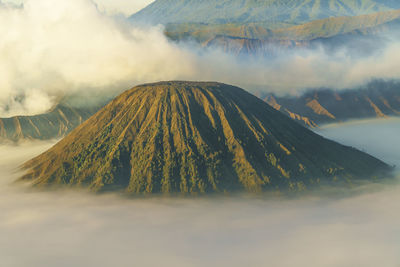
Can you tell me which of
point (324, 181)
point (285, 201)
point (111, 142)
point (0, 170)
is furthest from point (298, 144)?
point (0, 170)

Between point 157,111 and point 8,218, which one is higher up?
point 157,111

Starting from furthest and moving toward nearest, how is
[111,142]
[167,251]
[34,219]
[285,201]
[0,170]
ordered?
[0,170]
[111,142]
[285,201]
[34,219]
[167,251]

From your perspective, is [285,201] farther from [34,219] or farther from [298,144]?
[34,219]

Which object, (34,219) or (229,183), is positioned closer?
(34,219)

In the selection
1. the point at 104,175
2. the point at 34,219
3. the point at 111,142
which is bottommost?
the point at 34,219

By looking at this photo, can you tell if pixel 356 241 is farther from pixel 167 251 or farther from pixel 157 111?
pixel 157 111

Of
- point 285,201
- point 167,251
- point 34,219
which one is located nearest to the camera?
point 167,251

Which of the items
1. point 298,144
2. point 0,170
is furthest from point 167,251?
point 0,170
